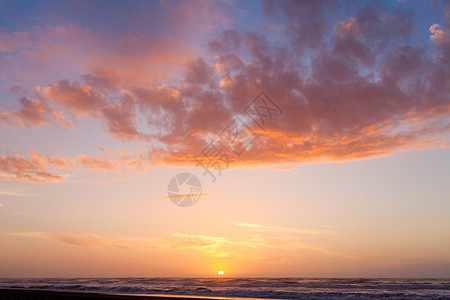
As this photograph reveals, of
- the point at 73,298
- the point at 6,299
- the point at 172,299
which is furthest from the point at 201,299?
the point at 6,299

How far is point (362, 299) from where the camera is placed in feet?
93.7

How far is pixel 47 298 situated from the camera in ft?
75.4

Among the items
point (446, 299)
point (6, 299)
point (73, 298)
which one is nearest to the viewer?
point (6, 299)

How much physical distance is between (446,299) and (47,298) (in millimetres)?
31202

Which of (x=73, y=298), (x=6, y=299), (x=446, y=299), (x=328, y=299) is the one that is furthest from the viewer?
(x=328, y=299)

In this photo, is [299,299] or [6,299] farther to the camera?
[299,299]

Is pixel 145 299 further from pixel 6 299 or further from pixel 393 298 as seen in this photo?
pixel 393 298

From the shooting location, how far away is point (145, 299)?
22172 millimetres

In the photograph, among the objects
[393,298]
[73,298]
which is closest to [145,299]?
[73,298]

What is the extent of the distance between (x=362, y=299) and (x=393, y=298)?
125 inches

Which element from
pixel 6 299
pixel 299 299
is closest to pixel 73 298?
pixel 6 299

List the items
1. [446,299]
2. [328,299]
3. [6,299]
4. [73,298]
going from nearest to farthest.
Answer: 1. [6,299]
2. [73,298]
3. [446,299]
4. [328,299]

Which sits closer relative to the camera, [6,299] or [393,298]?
[6,299]

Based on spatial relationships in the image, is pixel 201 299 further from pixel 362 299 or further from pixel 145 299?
pixel 362 299
